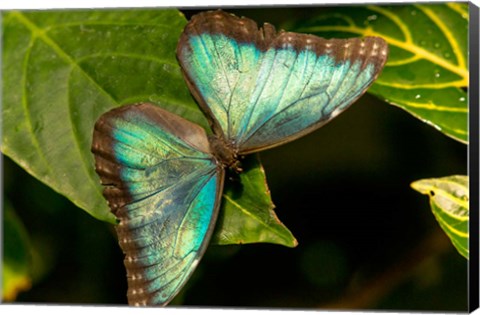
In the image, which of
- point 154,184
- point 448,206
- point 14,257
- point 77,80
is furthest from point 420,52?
point 14,257

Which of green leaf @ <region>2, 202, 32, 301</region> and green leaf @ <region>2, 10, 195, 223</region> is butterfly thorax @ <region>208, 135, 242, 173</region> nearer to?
green leaf @ <region>2, 10, 195, 223</region>

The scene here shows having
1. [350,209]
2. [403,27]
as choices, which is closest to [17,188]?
[350,209]

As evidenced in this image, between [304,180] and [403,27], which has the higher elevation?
[403,27]

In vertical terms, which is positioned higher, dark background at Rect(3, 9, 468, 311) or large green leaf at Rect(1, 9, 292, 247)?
large green leaf at Rect(1, 9, 292, 247)

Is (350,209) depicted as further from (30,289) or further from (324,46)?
(30,289)

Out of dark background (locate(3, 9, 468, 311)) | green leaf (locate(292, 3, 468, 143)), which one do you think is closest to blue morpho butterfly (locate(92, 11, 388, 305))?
green leaf (locate(292, 3, 468, 143))

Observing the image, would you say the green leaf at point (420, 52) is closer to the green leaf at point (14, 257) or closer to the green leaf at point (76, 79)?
the green leaf at point (76, 79)

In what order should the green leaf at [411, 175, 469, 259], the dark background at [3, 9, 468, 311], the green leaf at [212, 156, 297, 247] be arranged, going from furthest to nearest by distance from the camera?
the dark background at [3, 9, 468, 311], the green leaf at [411, 175, 469, 259], the green leaf at [212, 156, 297, 247]

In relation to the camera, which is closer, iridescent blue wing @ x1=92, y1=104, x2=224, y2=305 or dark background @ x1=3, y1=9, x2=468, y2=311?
iridescent blue wing @ x1=92, y1=104, x2=224, y2=305

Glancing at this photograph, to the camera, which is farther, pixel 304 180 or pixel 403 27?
pixel 304 180
